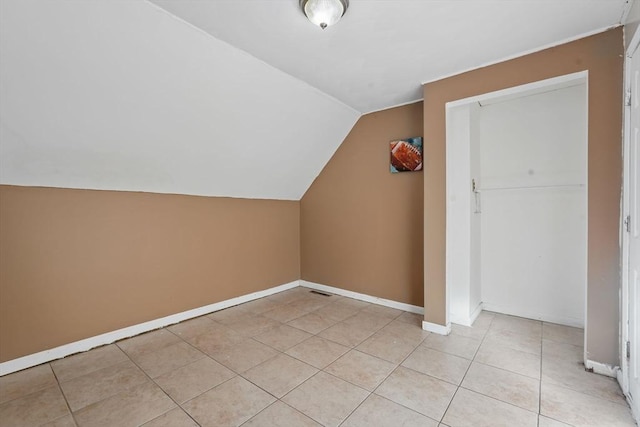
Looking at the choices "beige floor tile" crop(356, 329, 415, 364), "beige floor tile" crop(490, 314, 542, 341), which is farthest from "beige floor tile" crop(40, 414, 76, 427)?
"beige floor tile" crop(490, 314, 542, 341)

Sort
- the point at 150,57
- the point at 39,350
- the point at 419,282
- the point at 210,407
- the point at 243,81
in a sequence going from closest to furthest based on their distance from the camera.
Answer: the point at 210,407
the point at 150,57
the point at 39,350
the point at 243,81
the point at 419,282

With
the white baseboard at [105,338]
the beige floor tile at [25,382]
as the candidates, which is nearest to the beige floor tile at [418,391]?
the white baseboard at [105,338]

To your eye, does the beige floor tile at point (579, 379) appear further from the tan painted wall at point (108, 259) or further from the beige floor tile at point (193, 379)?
the tan painted wall at point (108, 259)

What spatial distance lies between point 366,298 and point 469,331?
1307 mm

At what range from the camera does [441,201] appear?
110 inches

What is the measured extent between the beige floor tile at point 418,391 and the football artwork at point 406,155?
2.15m

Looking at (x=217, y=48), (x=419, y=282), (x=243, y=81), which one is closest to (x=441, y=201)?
(x=419, y=282)

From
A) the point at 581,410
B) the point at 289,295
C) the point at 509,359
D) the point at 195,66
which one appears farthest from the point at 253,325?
the point at 581,410

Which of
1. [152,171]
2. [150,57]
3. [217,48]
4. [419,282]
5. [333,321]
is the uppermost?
[217,48]

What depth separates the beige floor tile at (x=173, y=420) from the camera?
1643 millimetres

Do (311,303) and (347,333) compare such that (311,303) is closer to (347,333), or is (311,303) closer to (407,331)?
(347,333)

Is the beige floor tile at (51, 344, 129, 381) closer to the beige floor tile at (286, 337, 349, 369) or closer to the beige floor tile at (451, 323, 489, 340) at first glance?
the beige floor tile at (286, 337, 349, 369)

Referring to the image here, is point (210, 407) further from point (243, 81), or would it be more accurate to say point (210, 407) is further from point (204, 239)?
point (243, 81)

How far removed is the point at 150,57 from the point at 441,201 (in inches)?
105
